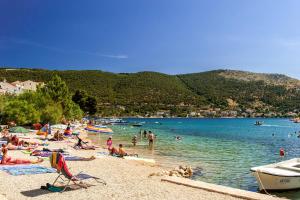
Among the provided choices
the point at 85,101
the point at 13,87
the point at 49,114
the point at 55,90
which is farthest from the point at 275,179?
the point at 13,87

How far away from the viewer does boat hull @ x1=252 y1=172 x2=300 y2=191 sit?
17031 millimetres

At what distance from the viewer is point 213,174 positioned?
21.7m

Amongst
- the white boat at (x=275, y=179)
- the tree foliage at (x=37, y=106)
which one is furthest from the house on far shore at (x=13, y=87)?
A: the white boat at (x=275, y=179)

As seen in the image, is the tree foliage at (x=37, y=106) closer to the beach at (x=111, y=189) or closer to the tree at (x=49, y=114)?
the tree at (x=49, y=114)

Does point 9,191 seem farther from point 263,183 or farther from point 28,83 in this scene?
point 28,83

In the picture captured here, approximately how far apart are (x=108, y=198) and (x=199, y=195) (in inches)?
123

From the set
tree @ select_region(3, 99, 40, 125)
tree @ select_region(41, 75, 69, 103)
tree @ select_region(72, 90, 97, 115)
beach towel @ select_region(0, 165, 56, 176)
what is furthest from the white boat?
tree @ select_region(72, 90, 97, 115)

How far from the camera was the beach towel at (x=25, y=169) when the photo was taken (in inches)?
581

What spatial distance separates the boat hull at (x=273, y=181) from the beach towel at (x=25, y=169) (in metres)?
10.0

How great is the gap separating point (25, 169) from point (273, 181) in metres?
11.9

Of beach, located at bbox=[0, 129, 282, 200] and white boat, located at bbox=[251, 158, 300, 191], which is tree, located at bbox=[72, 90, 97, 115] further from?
white boat, located at bbox=[251, 158, 300, 191]

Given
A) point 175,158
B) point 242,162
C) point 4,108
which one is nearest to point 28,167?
point 175,158

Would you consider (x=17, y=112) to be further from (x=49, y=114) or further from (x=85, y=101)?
(x=85, y=101)

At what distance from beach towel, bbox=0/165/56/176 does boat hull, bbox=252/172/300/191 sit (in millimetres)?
10020
